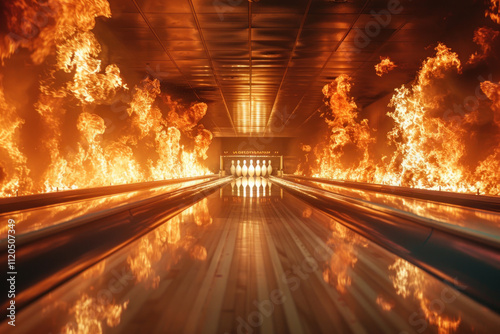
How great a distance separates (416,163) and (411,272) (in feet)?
28.8

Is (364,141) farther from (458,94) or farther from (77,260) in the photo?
(77,260)

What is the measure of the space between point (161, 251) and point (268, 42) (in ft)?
21.1

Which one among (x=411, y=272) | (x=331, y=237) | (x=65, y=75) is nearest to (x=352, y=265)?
(x=411, y=272)

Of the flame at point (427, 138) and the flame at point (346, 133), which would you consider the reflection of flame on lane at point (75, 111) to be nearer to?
the flame at point (346, 133)

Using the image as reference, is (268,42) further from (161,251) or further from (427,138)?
(161,251)

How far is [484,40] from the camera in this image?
7.75m

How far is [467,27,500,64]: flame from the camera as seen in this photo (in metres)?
7.44

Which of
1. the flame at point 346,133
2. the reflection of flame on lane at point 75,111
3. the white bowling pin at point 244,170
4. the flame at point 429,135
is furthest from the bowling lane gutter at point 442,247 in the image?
the white bowling pin at point 244,170

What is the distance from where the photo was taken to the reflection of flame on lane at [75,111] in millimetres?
7055

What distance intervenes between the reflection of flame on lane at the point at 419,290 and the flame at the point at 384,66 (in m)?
8.08

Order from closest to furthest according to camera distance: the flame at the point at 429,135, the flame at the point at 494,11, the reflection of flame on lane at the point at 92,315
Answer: the reflection of flame on lane at the point at 92,315 < the flame at the point at 494,11 < the flame at the point at 429,135

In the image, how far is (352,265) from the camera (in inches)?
142

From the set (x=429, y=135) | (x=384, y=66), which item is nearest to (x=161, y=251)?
(x=429, y=135)

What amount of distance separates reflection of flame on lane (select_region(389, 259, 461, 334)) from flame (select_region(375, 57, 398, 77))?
8080 mm
